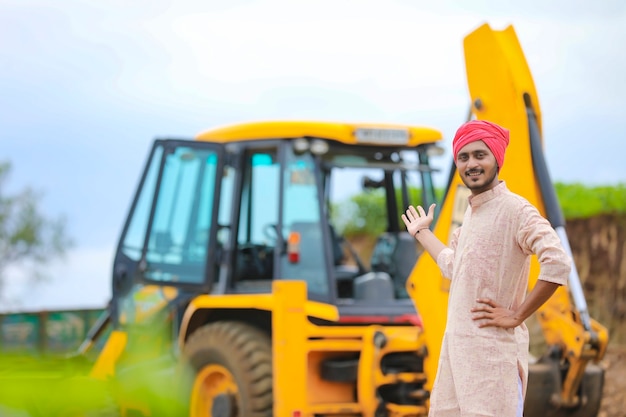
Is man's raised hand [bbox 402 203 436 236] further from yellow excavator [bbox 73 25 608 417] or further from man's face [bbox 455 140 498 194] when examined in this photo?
yellow excavator [bbox 73 25 608 417]

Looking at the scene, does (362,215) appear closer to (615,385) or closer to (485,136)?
(615,385)

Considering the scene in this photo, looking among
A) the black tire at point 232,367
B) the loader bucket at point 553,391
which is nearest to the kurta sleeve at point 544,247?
the loader bucket at point 553,391

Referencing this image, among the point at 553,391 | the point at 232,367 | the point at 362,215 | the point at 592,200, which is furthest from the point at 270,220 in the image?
the point at 362,215

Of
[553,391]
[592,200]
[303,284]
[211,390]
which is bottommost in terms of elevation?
[211,390]

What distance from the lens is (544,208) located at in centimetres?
580

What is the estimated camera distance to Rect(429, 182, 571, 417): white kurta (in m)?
3.40

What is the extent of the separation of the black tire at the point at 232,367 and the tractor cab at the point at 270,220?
49 cm

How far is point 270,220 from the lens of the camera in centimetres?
754

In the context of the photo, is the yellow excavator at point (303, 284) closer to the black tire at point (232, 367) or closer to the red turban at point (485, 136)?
the black tire at point (232, 367)

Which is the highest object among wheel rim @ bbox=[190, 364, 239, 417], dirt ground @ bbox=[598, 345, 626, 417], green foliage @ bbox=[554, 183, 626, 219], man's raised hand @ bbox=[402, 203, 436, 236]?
green foliage @ bbox=[554, 183, 626, 219]

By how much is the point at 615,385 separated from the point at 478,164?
8.78 meters

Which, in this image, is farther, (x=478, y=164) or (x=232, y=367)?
(x=232, y=367)

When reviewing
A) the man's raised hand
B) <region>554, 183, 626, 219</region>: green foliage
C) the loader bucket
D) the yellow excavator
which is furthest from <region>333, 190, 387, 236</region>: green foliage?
the man's raised hand

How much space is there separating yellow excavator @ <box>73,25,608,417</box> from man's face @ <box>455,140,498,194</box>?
201cm
